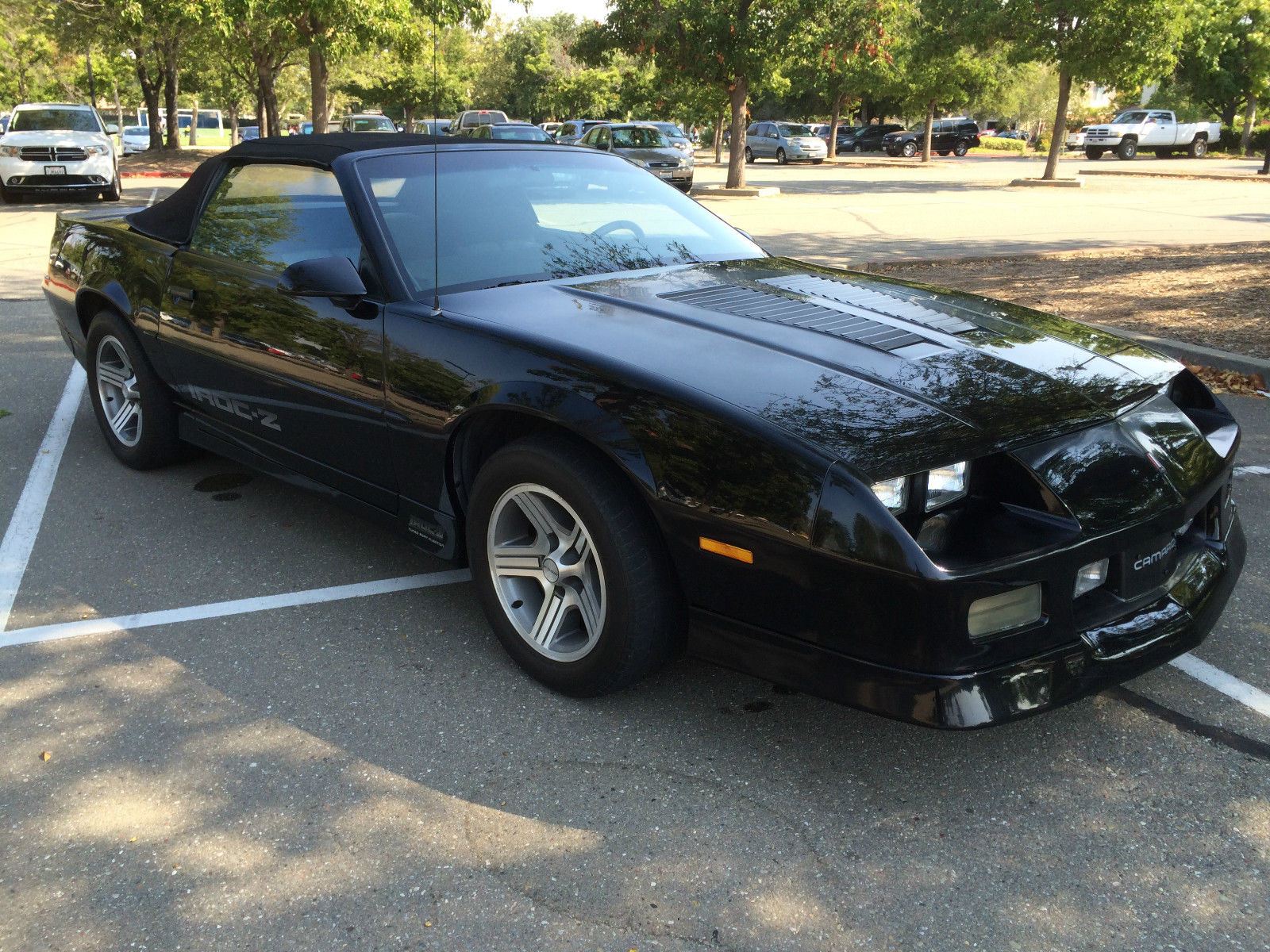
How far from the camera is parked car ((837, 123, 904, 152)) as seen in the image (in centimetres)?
5506

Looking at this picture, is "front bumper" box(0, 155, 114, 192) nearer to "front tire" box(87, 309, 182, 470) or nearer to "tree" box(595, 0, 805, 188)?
"tree" box(595, 0, 805, 188)

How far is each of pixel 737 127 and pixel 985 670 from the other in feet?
71.1

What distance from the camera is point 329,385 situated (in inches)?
144

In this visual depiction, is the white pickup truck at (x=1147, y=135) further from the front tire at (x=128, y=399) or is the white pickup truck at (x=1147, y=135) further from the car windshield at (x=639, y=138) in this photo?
the front tire at (x=128, y=399)

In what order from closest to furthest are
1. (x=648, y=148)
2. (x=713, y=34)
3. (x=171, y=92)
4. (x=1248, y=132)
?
1. (x=713, y=34)
2. (x=648, y=148)
3. (x=171, y=92)
4. (x=1248, y=132)

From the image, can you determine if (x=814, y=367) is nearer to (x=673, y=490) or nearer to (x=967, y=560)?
(x=673, y=490)

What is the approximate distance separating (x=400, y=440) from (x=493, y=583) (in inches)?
21.7

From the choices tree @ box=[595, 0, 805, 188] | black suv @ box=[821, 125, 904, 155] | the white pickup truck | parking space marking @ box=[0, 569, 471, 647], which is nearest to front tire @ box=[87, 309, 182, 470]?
parking space marking @ box=[0, 569, 471, 647]

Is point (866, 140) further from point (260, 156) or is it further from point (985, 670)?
point (985, 670)

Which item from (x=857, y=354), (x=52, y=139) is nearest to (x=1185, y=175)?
(x=52, y=139)

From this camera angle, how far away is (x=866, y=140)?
55062 mm

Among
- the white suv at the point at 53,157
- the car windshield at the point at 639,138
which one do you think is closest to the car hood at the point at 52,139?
the white suv at the point at 53,157

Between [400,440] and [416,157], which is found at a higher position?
[416,157]

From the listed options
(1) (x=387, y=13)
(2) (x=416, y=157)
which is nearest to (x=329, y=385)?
(2) (x=416, y=157)
